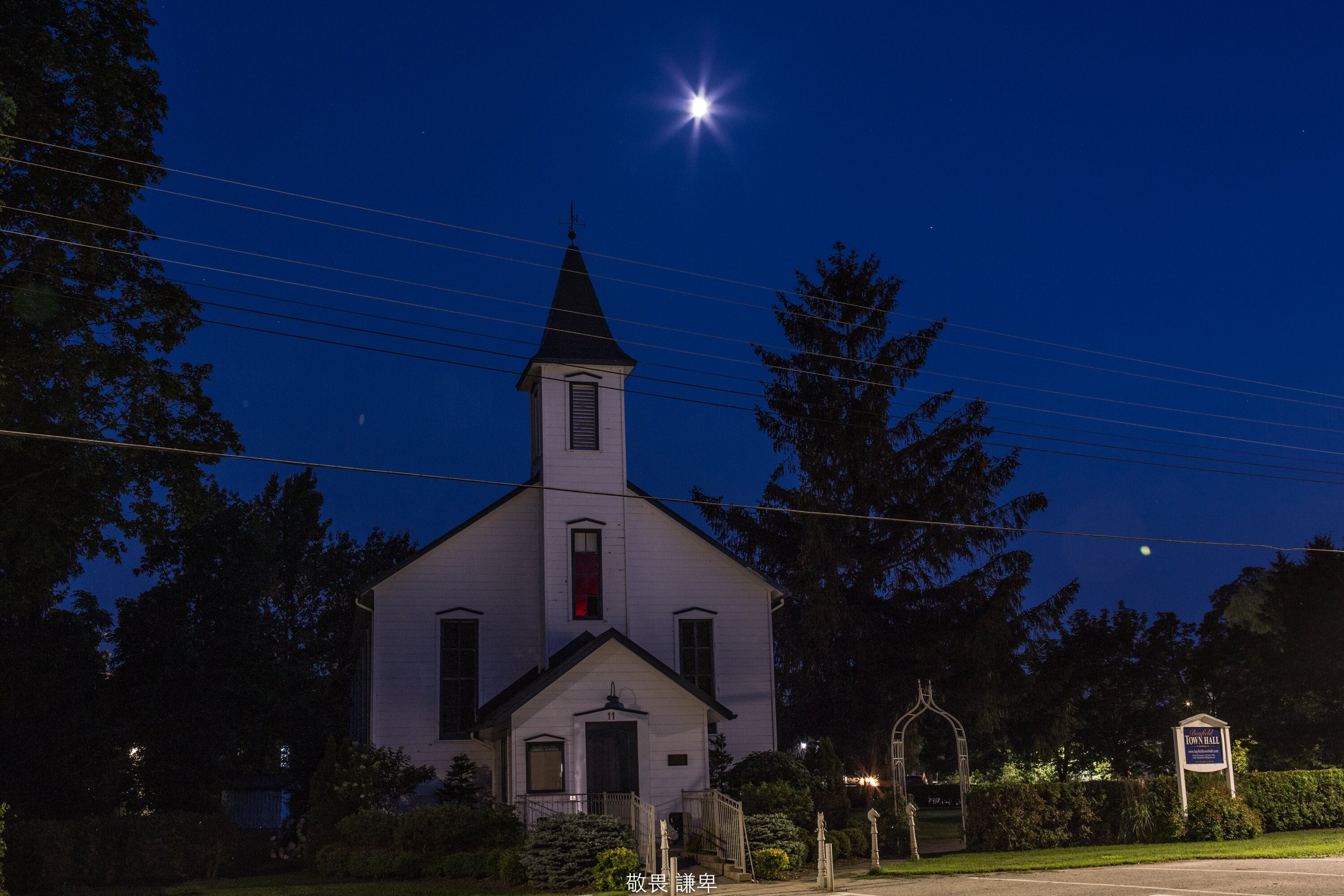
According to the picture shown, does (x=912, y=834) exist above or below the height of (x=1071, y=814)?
below

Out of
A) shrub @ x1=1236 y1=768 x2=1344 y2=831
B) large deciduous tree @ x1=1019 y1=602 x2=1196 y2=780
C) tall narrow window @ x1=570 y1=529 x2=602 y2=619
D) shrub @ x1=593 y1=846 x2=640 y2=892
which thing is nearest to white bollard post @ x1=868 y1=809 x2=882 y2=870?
shrub @ x1=593 y1=846 x2=640 y2=892

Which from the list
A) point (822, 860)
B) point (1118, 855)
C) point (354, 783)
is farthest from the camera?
point (354, 783)

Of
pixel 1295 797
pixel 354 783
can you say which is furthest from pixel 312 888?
pixel 1295 797

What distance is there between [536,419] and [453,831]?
10.8 metres

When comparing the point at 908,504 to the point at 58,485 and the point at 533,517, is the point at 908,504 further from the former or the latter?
the point at 58,485

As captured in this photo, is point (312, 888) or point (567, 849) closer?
point (567, 849)

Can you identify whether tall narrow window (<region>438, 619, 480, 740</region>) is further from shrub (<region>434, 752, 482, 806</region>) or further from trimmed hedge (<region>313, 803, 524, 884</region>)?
trimmed hedge (<region>313, 803, 524, 884</region>)

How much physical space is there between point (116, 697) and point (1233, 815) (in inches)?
1379

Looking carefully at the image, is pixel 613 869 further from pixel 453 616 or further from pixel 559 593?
pixel 453 616

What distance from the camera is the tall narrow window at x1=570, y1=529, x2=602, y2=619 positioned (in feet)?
83.5

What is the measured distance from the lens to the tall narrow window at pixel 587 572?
83.5ft

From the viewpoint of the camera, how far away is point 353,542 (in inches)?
2260

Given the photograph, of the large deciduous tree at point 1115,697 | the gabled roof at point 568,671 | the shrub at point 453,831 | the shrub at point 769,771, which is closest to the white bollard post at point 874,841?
the shrub at point 769,771

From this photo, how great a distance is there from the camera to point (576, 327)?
27.3m
